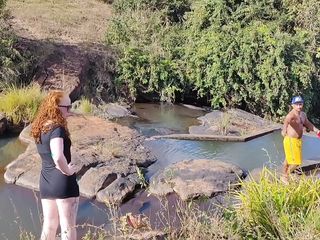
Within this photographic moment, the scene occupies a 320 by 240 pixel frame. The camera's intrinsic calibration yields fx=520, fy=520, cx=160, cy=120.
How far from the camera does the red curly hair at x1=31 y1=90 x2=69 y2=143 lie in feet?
15.0

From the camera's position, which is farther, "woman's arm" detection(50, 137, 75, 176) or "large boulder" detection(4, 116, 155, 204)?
"large boulder" detection(4, 116, 155, 204)

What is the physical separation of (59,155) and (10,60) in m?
8.75

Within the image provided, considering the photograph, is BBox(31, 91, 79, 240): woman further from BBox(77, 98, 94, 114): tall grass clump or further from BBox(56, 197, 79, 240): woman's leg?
BBox(77, 98, 94, 114): tall grass clump

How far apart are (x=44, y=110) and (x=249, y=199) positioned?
2.32 metres

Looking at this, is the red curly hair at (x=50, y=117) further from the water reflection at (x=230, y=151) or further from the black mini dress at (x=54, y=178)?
the water reflection at (x=230, y=151)

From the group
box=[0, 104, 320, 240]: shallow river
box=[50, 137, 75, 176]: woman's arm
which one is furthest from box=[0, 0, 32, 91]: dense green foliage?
box=[50, 137, 75, 176]: woman's arm

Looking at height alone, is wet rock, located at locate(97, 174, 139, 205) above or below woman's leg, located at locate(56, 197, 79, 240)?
below

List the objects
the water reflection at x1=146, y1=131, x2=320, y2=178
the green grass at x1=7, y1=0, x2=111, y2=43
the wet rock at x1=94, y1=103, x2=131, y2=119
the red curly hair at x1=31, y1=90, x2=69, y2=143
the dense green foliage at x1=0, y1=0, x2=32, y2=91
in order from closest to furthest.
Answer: the red curly hair at x1=31, y1=90, x2=69, y2=143, the water reflection at x1=146, y1=131, x2=320, y2=178, the wet rock at x1=94, y1=103, x2=131, y2=119, the dense green foliage at x1=0, y1=0, x2=32, y2=91, the green grass at x1=7, y1=0, x2=111, y2=43

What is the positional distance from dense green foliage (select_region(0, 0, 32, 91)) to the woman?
25.7ft

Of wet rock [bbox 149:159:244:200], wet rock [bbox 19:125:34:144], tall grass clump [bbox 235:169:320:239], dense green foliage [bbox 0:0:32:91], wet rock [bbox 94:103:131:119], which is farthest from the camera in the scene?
dense green foliage [bbox 0:0:32:91]

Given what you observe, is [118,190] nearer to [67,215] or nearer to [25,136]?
[67,215]

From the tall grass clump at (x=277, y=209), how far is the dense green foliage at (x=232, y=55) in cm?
824

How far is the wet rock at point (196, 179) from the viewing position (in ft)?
23.7

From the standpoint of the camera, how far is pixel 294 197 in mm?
5414
